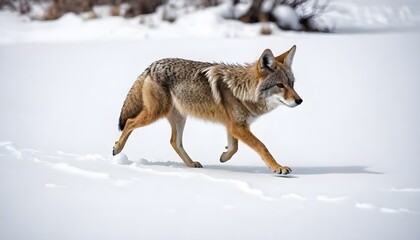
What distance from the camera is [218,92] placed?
5.72 m

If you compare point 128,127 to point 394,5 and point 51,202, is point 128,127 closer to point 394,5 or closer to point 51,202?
point 51,202

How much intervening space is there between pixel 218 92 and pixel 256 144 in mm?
681

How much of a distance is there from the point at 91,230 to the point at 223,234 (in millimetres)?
871

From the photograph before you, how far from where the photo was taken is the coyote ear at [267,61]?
546 centimetres

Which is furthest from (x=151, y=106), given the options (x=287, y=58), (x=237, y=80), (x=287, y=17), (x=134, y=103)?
(x=287, y=17)

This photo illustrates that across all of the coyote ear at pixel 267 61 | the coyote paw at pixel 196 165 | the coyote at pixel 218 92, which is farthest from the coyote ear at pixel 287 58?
the coyote paw at pixel 196 165

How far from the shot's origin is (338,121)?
7.77 meters

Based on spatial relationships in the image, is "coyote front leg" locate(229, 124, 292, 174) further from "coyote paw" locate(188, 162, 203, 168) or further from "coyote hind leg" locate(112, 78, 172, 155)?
"coyote hind leg" locate(112, 78, 172, 155)

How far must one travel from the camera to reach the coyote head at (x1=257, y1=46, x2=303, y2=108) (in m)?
5.45

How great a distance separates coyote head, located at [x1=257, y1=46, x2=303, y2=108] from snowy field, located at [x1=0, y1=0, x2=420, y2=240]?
29.6 inches

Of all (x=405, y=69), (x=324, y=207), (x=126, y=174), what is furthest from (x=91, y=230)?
(x=405, y=69)

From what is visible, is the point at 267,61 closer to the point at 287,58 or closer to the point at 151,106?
the point at 287,58

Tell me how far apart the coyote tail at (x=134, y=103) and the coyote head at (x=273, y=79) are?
1259 mm

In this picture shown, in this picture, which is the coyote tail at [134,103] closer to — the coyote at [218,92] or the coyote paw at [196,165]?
the coyote at [218,92]
